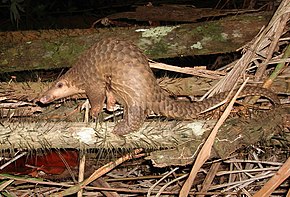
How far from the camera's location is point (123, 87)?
1559 millimetres

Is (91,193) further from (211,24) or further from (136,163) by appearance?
(211,24)

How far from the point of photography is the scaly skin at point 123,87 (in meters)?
1.55

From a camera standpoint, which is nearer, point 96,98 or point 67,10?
point 96,98

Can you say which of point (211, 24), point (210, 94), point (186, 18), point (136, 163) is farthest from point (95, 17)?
point (210, 94)

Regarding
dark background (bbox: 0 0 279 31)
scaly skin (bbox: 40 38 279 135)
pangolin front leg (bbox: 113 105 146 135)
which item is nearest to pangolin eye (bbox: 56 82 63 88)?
scaly skin (bbox: 40 38 279 135)

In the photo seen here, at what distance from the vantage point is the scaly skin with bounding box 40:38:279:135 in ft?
5.08

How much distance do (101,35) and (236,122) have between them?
3.02 feet

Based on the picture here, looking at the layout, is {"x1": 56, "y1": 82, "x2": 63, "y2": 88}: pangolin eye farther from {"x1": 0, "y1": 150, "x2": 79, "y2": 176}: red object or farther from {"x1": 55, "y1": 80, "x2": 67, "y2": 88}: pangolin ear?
{"x1": 0, "y1": 150, "x2": 79, "y2": 176}: red object

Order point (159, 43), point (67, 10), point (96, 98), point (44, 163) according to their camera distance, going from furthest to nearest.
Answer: point (67, 10), point (159, 43), point (44, 163), point (96, 98)

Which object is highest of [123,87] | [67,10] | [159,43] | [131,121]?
[67,10]

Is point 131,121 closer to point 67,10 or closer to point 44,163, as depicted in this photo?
point 44,163

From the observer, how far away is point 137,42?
7.19 ft

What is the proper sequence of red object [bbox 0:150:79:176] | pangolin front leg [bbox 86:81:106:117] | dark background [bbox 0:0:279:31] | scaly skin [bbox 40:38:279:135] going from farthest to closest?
dark background [bbox 0:0:279:31] < red object [bbox 0:150:79:176] < pangolin front leg [bbox 86:81:106:117] < scaly skin [bbox 40:38:279:135]

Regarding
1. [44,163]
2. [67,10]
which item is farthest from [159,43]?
[67,10]
